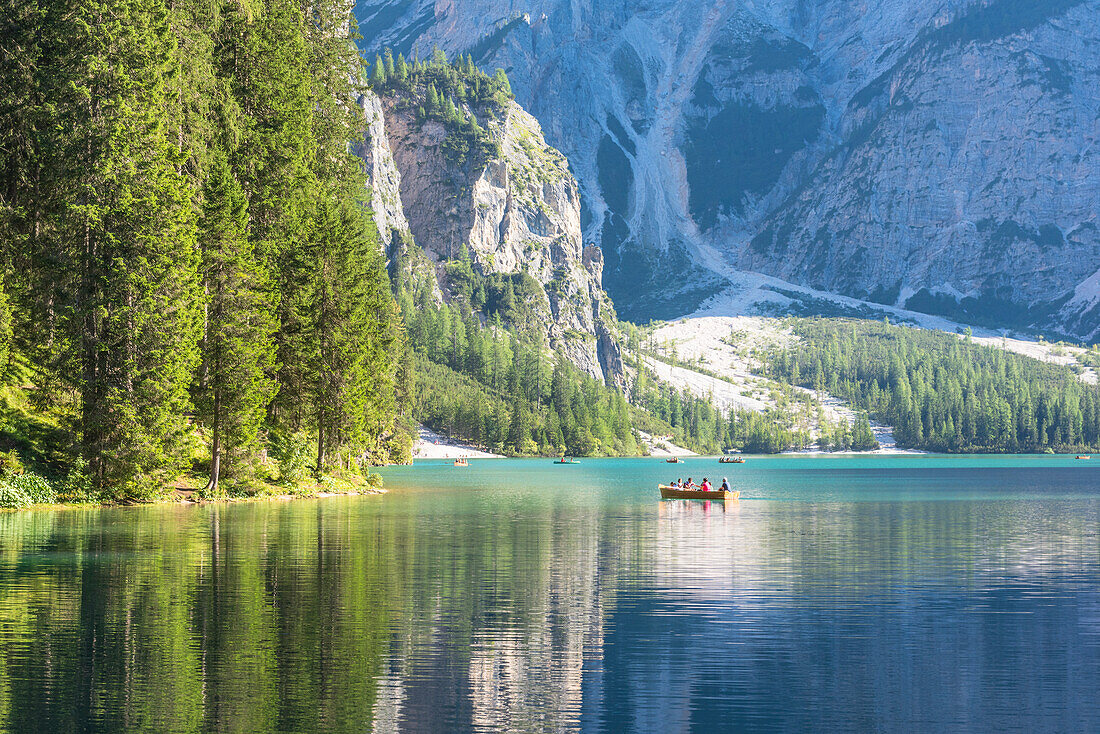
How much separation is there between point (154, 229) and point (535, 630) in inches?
1700

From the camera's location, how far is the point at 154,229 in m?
61.9

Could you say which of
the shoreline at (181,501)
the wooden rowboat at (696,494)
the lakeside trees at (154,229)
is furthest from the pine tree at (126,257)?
the wooden rowboat at (696,494)

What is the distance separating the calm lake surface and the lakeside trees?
9.72 metres

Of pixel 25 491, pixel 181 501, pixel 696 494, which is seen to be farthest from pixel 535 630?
pixel 696 494

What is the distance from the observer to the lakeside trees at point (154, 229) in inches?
2392

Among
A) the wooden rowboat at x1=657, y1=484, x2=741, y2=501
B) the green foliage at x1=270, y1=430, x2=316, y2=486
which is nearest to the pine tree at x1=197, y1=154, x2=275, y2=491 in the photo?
the green foliage at x1=270, y1=430, x2=316, y2=486

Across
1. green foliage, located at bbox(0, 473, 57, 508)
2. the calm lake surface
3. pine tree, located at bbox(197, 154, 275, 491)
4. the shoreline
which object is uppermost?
pine tree, located at bbox(197, 154, 275, 491)

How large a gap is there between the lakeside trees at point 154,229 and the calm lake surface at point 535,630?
9.72m

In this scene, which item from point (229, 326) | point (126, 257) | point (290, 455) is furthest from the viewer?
point (290, 455)

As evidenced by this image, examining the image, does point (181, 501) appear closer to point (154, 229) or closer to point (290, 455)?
point (290, 455)

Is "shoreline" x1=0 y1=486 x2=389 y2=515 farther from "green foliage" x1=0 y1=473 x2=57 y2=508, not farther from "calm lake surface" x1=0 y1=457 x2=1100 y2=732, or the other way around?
"calm lake surface" x1=0 y1=457 x2=1100 y2=732

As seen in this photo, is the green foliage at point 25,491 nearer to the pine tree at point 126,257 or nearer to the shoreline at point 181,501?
the shoreline at point 181,501

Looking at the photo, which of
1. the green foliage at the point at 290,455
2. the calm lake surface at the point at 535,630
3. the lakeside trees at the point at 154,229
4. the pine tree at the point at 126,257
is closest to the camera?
the calm lake surface at the point at 535,630

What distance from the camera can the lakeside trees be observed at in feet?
199
